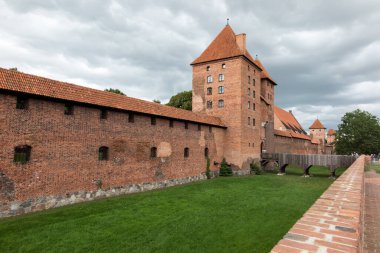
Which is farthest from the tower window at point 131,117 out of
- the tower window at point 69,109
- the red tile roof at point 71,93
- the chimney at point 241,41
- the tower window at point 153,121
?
the chimney at point 241,41

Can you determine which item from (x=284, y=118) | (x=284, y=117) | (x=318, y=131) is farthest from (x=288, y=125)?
(x=318, y=131)

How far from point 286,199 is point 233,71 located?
14581mm

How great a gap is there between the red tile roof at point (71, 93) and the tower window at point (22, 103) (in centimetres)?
46

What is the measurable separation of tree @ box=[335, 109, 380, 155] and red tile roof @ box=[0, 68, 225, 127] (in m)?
39.8

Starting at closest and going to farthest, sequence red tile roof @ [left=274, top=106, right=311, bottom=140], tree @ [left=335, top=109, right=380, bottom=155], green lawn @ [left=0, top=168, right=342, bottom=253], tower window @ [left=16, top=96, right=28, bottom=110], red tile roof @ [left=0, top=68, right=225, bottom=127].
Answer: green lawn @ [left=0, top=168, right=342, bottom=253] < red tile roof @ [left=0, top=68, right=225, bottom=127] < tower window @ [left=16, top=96, right=28, bottom=110] < red tile roof @ [left=274, top=106, right=311, bottom=140] < tree @ [left=335, top=109, right=380, bottom=155]

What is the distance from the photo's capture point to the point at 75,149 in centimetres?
1200

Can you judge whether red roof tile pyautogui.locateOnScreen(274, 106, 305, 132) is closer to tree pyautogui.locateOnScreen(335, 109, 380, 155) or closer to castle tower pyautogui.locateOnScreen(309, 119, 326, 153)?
tree pyautogui.locateOnScreen(335, 109, 380, 155)

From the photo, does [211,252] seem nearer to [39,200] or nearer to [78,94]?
[39,200]

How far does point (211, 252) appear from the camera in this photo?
269 inches

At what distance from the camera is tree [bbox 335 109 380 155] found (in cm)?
4391

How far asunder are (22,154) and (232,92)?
18.9m

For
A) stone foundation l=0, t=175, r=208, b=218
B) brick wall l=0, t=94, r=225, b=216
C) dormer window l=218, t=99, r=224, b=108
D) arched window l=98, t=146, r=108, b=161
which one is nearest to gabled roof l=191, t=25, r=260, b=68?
dormer window l=218, t=99, r=224, b=108

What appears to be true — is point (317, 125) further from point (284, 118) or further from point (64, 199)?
point (64, 199)

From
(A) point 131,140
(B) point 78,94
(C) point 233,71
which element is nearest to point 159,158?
(A) point 131,140
